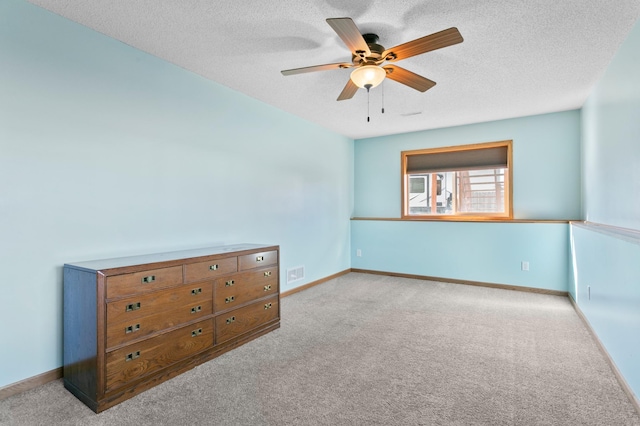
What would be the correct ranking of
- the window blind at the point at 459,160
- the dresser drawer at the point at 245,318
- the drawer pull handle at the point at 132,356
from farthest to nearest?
1. the window blind at the point at 459,160
2. the dresser drawer at the point at 245,318
3. the drawer pull handle at the point at 132,356

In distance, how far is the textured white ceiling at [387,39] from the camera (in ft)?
6.75

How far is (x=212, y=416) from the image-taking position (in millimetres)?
1777

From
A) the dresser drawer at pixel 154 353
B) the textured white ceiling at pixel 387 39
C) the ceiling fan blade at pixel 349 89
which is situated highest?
the textured white ceiling at pixel 387 39

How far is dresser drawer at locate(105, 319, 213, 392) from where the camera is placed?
1.92 meters

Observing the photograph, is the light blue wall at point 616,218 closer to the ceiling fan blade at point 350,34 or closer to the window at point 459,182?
the window at point 459,182

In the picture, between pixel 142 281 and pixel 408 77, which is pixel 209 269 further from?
pixel 408 77

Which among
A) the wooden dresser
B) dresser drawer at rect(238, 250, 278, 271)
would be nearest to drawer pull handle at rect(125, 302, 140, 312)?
the wooden dresser

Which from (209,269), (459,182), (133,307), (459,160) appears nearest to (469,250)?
(459,182)

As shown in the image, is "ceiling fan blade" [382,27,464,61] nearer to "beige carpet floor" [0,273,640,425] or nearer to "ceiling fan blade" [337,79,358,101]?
"ceiling fan blade" [337,79,358,101]

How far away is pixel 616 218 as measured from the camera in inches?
106

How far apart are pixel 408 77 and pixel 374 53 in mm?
401

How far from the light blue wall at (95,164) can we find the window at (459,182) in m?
2.83

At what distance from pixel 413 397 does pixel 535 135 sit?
4.10 m

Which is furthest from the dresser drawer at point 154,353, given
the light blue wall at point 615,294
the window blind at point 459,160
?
the window blind at point 459,160
